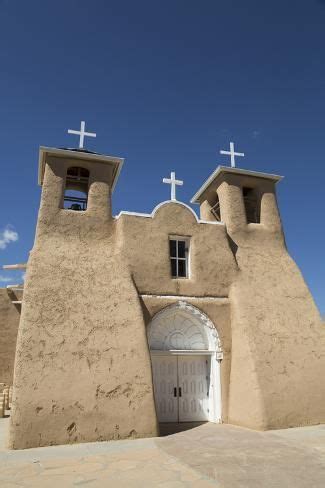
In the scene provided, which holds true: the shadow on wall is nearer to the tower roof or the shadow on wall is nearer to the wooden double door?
the wooden double door

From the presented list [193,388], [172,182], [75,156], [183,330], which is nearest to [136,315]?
[183,330]

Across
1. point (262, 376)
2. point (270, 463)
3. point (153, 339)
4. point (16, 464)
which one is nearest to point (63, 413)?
point (16, 464)

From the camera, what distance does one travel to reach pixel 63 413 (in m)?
9.18

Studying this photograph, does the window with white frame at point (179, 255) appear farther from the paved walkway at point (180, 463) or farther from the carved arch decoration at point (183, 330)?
the paved walkway at point (180, 463)

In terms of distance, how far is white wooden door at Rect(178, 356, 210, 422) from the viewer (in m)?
12.2

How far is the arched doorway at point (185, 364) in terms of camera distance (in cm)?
1209

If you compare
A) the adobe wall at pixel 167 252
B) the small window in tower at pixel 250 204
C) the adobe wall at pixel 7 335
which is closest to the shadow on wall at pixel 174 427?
the adobe wall at pixel 167 252

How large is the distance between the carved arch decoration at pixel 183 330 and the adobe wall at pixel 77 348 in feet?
5.27

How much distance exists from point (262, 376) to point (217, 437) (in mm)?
2292

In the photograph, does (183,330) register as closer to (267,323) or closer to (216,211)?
(267,323)

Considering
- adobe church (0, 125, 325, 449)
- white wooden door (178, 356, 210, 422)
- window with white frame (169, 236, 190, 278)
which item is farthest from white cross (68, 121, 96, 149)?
white wooden door (178, 356, 210, 422)

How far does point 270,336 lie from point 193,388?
9.95ft

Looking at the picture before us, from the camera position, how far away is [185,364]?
12.6 metres

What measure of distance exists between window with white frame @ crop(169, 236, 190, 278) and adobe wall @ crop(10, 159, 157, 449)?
2.06 metres
